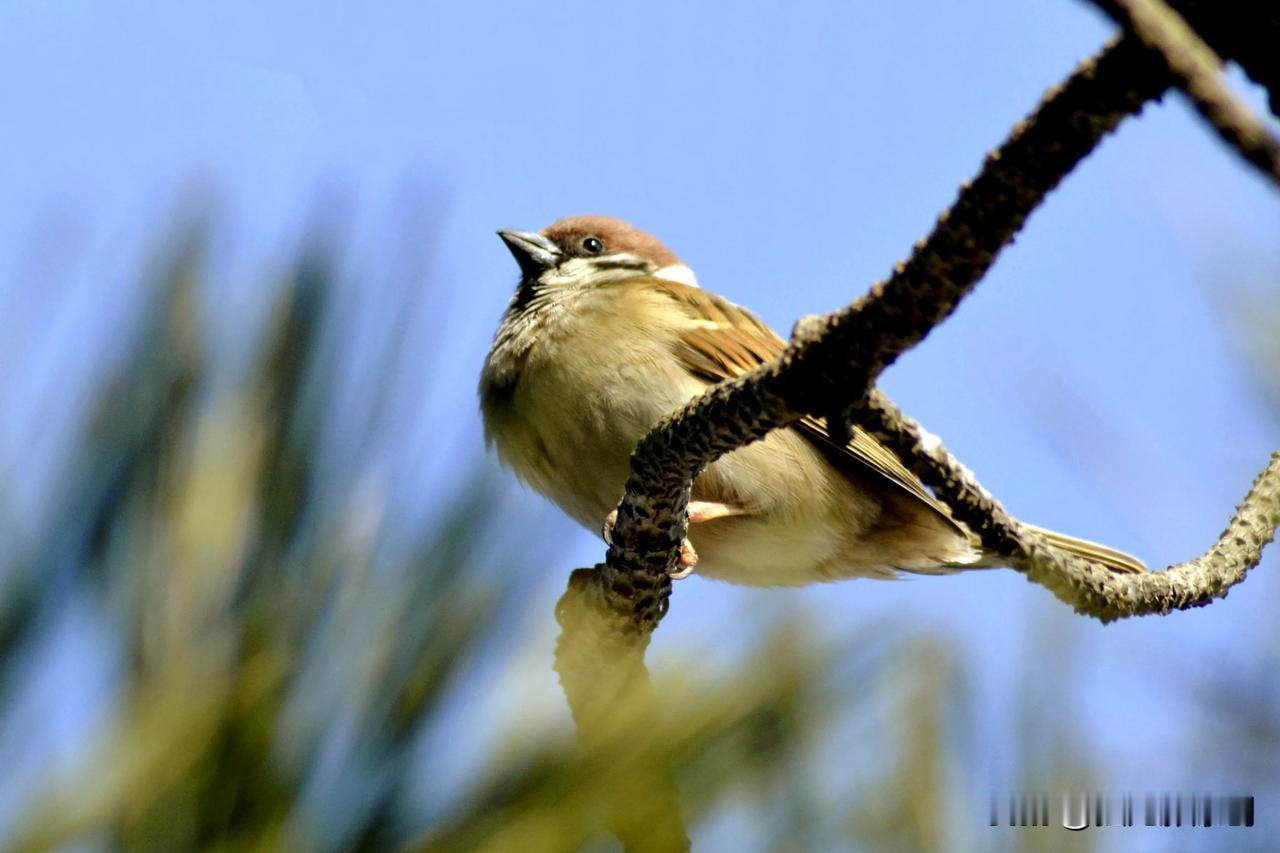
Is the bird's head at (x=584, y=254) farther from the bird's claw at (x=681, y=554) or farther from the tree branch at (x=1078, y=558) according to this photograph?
the tree branch at (x=1078, y=558)

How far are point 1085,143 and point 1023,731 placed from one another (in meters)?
0.63

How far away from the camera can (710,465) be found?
323 cm

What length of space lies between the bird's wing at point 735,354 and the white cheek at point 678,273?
573 millimetres

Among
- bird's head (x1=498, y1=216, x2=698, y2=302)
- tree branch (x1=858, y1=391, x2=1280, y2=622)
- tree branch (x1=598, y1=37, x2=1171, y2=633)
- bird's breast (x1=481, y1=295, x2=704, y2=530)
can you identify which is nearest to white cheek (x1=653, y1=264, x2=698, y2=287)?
bird's head (x1=498, y1=216, x2=698, y2=302)

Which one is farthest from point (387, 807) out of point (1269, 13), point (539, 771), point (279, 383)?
point (1269, 13)

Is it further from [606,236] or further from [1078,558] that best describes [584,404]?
[1078,558]

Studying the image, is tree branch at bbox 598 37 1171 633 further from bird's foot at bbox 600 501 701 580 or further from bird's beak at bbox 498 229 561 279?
bird's beak at bbox 498 229 561 279

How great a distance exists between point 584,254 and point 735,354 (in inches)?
33.8

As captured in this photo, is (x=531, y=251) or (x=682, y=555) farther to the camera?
(x=531, y=251)

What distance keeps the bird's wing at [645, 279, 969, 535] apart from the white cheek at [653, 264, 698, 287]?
0.57 metres

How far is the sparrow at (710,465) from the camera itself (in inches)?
126

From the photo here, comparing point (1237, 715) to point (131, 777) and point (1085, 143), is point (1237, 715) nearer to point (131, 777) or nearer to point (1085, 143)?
point (1085, 143)

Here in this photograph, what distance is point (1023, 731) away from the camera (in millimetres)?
1413

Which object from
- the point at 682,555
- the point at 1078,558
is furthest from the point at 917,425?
the point at 682,555
